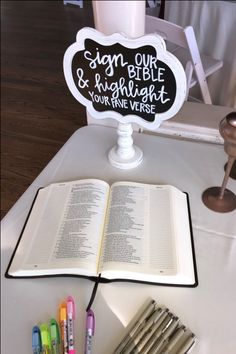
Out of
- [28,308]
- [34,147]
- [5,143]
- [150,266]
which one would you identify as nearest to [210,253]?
[150,266]

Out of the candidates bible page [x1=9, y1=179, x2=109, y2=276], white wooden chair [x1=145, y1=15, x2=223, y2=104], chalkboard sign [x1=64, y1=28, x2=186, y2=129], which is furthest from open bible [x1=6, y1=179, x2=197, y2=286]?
white wooden chair [x1=145, y1=15, x2=223, y2=104]

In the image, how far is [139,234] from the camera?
662 mm

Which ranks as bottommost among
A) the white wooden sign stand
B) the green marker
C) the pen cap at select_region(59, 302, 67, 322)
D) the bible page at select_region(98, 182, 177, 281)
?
the green marker

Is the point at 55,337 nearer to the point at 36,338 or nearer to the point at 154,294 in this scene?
the point at 36,338

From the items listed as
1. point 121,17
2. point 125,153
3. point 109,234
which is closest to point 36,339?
point 109,234

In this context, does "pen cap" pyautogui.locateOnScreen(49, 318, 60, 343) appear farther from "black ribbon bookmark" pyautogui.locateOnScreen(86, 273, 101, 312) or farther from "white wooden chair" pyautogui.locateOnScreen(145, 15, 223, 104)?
"white wooden chair" pyautogui.locateOnScreen(145, 15, 223, 104)

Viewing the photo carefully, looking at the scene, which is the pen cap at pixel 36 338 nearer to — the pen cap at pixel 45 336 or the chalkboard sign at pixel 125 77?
the pen cap at pixel 45 336

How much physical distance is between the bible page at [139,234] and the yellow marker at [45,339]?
0.13m

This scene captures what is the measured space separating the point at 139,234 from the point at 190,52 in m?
0.65

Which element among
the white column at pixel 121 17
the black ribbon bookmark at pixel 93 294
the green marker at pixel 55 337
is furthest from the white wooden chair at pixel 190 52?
the green marker at pixel 55 337

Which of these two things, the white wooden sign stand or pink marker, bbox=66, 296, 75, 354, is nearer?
pink marker, bbox=66, 296, 75, 354

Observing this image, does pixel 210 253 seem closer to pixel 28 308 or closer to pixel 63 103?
pixel 28 308

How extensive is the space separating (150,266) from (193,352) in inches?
6.0

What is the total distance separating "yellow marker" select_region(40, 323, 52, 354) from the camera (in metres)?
0.54
